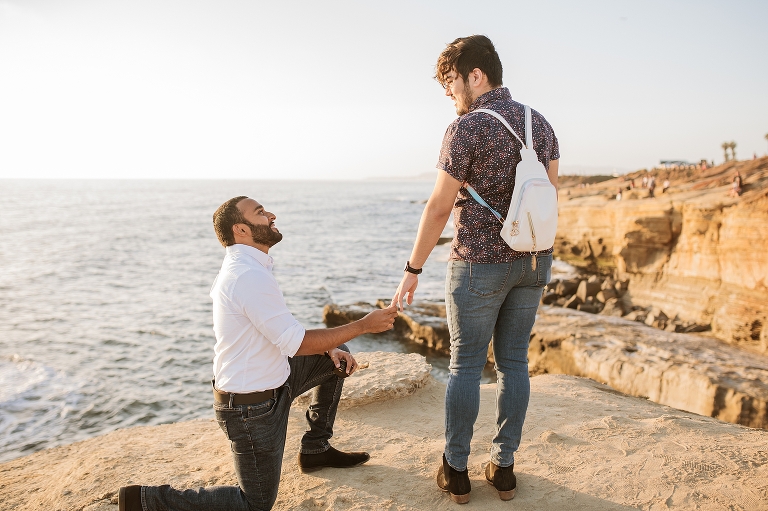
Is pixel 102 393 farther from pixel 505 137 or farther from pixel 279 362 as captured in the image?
pixel 505 137

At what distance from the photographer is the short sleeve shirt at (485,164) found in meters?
2.67

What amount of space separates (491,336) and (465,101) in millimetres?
1394

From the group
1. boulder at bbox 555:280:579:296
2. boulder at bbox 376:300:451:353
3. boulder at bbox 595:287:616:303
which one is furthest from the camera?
boulder at bbox 555:280:579:296

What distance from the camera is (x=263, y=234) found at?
2.91 m

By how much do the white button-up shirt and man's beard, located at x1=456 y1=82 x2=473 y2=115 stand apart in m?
1.43

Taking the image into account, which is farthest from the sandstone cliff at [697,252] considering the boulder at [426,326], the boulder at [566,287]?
the boulder at [426,326]

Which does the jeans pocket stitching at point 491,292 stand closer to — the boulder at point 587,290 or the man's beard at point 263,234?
the man's beard at point 263,234

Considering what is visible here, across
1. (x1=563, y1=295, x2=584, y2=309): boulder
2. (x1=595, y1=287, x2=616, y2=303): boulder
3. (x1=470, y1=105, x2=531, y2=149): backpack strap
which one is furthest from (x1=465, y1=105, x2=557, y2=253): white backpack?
(x1=595, y1=287, x2=616, y2=303): boulder

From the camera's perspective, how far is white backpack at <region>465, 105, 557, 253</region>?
8.59ft

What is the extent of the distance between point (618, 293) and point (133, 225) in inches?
1653

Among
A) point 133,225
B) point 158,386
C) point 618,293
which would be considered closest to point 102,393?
point 158,386

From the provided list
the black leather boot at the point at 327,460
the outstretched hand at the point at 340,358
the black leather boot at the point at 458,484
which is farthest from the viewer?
the black leather boot at the point at 327,460

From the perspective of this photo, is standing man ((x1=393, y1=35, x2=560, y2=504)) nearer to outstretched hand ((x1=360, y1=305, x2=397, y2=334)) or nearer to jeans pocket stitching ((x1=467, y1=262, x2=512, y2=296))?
jeans pocket stitching ((x1=467, y1=262, x2=512, y2=296))

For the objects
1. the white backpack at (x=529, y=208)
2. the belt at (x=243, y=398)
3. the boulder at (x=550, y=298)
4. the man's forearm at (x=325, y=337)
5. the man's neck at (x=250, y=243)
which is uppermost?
the white backpack at (x=529, y=208)
